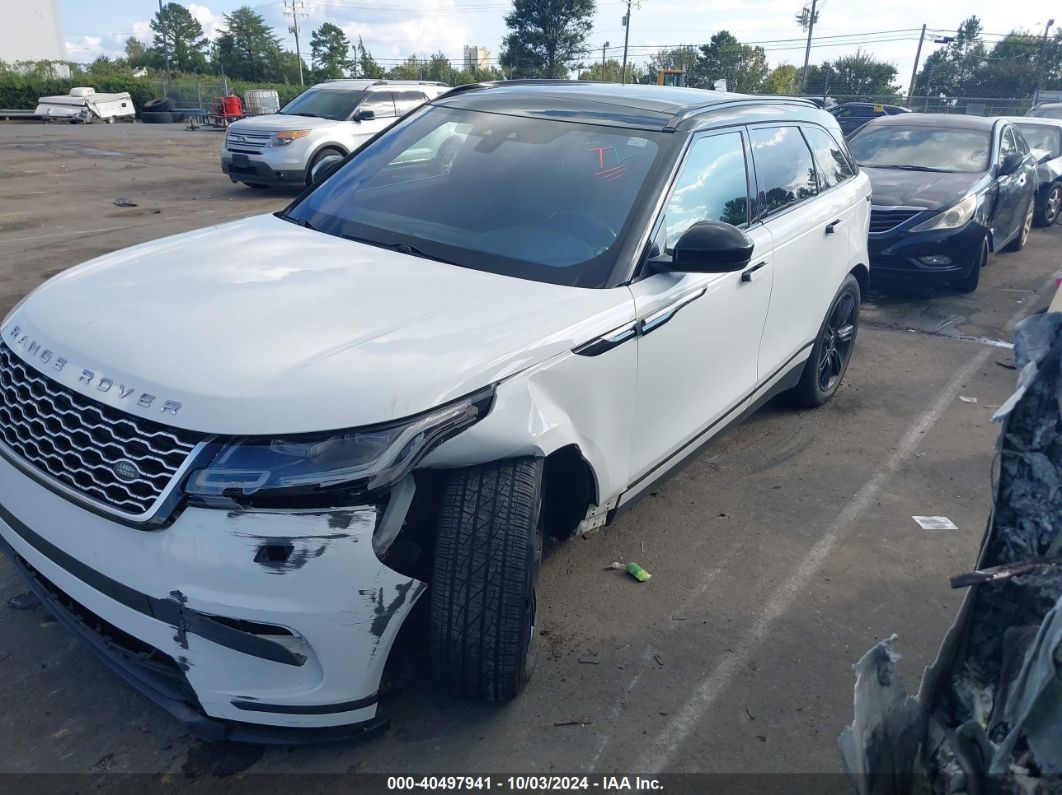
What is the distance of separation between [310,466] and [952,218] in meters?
7.49

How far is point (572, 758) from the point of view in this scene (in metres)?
2.52

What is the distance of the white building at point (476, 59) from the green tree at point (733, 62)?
2240 centimetres

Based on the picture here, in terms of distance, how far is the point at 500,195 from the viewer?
338cm

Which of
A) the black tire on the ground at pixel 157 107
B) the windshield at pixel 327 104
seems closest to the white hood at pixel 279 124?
the windshield at pixel 327 104

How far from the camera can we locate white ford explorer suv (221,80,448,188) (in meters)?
13.3

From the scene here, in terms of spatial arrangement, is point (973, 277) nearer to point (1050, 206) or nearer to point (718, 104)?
point (718, 104)

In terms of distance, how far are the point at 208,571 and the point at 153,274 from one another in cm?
126

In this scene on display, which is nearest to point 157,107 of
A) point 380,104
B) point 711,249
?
point 380,104

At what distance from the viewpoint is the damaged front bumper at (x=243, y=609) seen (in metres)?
2.04

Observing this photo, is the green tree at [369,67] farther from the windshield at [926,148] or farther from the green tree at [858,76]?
the windshield at [926,148]

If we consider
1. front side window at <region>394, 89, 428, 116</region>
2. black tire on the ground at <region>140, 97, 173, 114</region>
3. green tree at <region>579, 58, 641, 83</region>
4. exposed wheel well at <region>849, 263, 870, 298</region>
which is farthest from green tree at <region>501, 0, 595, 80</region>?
exposed wheel well at <region>849, 263, 870, 298</region>

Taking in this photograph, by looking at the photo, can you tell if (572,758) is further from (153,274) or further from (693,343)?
(153,274)

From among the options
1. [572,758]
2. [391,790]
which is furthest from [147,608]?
[572,758]

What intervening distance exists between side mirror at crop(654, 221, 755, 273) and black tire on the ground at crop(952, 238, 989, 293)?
6115 mm
